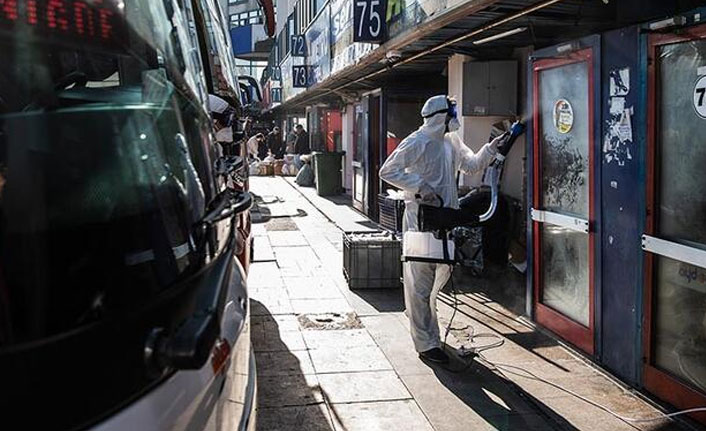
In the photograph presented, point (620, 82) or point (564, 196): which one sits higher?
point (620, 82)

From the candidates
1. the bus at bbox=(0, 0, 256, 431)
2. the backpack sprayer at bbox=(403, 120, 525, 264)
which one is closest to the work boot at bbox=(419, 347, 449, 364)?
the backpack sprayer at bbox=(403, 120, 525, 264)

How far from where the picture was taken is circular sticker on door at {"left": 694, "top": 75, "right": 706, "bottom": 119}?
12.4 feet

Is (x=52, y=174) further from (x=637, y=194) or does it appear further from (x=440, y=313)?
(x=440, y=313)

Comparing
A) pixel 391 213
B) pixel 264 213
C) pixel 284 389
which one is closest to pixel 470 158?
pixel 284 389

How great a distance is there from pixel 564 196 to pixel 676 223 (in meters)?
1.33

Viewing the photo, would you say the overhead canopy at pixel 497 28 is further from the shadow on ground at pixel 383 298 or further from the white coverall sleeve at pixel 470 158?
the shadow on ground at pixel 383 298

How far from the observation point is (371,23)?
8312 mm

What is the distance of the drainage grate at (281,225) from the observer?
39.4 feet

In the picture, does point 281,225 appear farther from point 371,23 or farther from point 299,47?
point 299,47

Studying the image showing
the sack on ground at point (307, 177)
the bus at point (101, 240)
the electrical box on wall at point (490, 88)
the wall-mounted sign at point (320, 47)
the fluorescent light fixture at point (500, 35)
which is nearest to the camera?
the bus at point (101, 240)

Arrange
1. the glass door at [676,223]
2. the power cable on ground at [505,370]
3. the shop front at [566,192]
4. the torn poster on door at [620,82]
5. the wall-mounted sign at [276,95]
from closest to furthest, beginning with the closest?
the glass door at [676,223] → the power cable on ground at [505,370] → the torn poster on door at [620,82] → the shop front at [566,192] → the wall-mounted sign at [276,95]

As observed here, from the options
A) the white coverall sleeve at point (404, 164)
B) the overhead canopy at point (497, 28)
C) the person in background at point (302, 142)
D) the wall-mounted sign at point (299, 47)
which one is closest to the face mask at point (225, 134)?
the white coverall sleeve at point (404, 164)

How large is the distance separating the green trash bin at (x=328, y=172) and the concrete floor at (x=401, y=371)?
8.86 m

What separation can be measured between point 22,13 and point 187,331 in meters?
0.78
